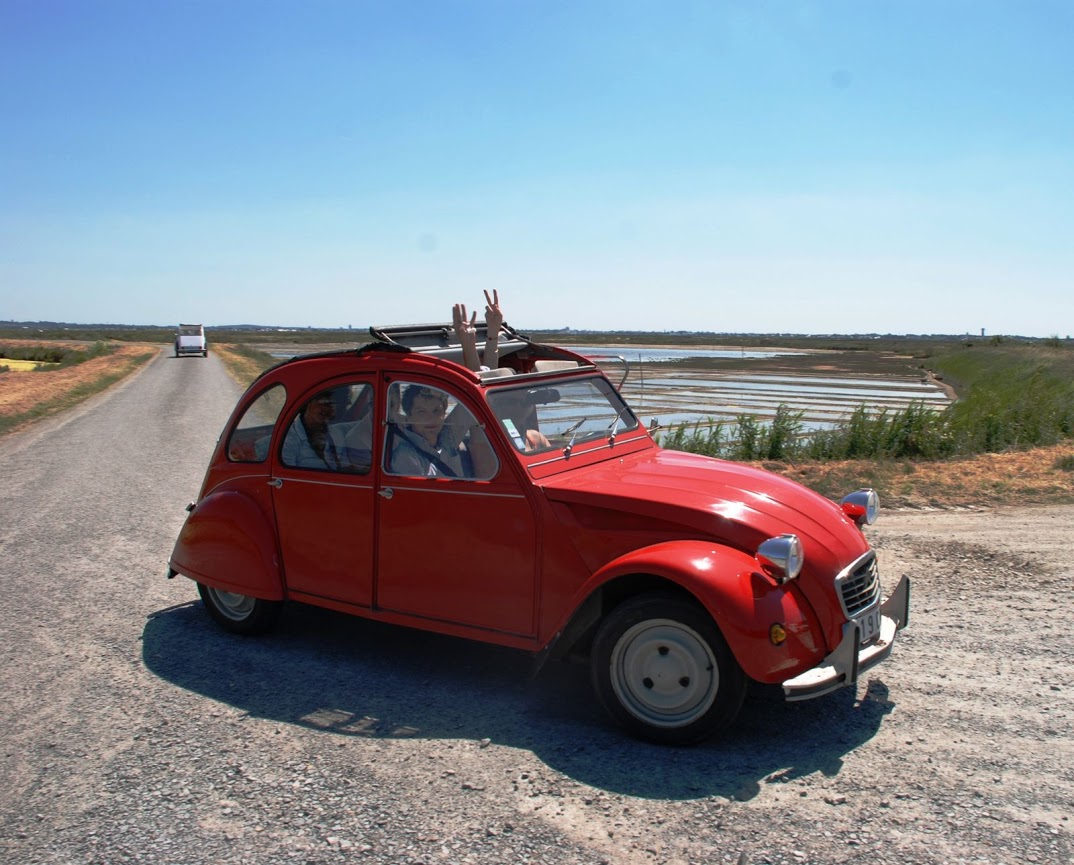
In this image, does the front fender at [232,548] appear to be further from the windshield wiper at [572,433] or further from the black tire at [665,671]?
the black tire at [665,671]

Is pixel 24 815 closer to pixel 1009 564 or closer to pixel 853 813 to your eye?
→ pixel 853 813

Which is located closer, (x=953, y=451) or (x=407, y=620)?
(x=407, y=620)

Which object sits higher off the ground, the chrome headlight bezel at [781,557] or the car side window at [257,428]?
the car side window at [257,428]

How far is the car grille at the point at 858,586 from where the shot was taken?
4.09m

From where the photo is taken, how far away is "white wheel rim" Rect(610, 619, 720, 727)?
13.0 feet

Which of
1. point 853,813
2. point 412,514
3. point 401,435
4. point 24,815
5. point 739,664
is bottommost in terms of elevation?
point 24,815

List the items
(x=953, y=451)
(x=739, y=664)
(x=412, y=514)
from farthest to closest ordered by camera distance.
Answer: (x=953, y=451)
(x=412, y=514)
(x=739, y=664)

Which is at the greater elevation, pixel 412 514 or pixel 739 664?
pixel 412 514

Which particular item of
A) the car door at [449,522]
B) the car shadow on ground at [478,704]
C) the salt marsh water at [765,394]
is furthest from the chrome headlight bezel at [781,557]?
the salt marsh water at [765,394]

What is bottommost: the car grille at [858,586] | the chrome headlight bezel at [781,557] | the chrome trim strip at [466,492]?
the car grille at [858,586]

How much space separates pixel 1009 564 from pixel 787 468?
16.5 feet

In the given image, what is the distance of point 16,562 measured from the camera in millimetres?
7484

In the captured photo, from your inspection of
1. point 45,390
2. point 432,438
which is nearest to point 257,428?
point 432,438

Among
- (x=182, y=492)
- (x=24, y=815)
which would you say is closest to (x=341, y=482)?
(x=24, y=815)
